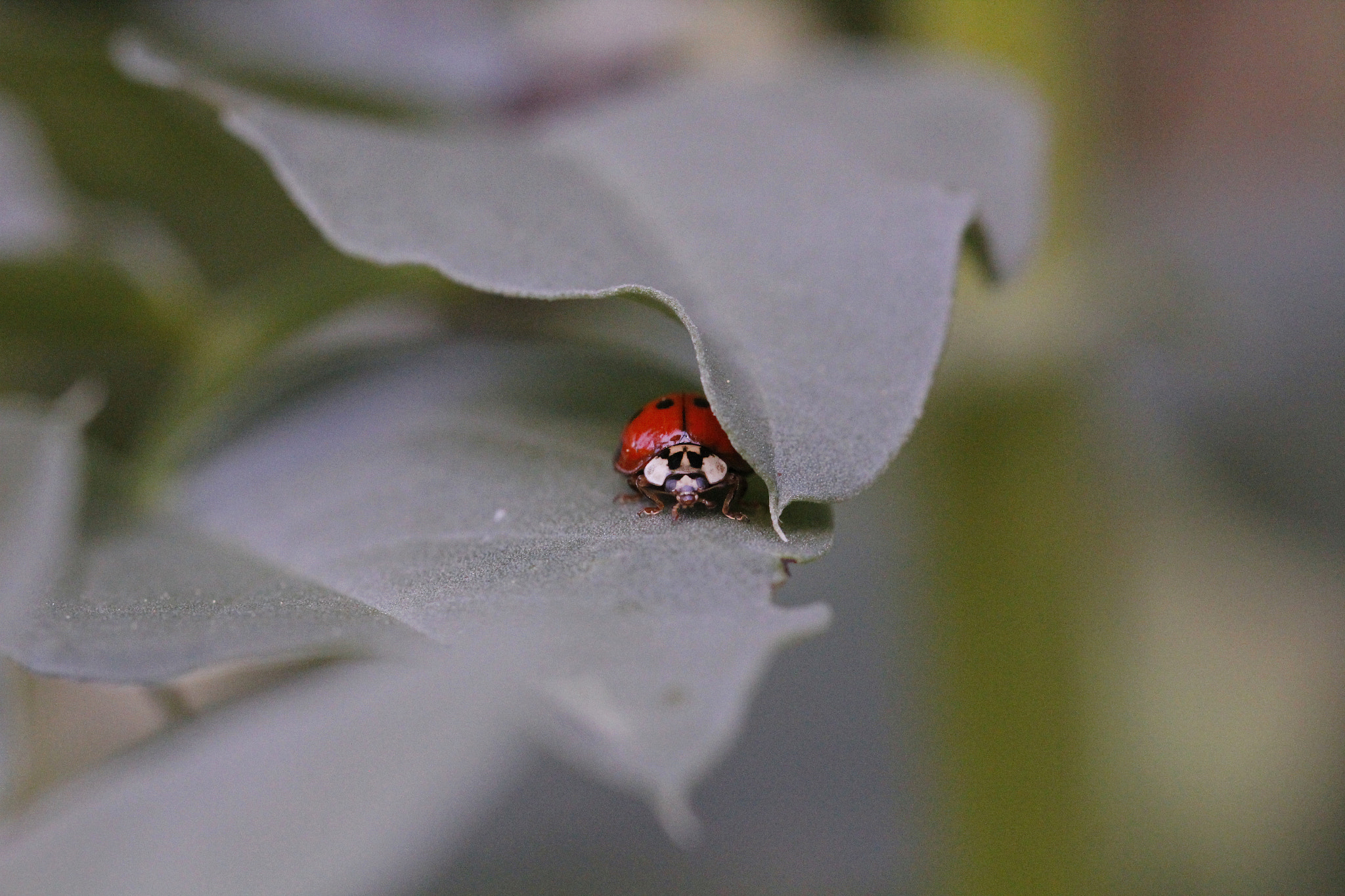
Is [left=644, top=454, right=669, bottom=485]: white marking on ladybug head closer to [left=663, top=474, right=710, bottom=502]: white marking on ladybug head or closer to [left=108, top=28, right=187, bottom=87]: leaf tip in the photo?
[left=663, top=474, right=710, bottom=502]: white marking on ladybug head

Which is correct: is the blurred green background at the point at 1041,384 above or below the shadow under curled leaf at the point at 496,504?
above

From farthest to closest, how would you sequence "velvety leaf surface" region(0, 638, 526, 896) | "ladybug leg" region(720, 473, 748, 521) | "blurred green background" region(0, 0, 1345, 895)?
"blurred green background" region(0, 0, 1345, 895) → "ladybug leg" region(720, 473, 748, 521) → "velvety leaf surface" region(0, 638, 526, 896)

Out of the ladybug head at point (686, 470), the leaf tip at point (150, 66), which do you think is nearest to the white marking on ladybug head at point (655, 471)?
the ladybug head at point (686, 470)

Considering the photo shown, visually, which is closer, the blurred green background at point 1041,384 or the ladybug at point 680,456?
the ladybug at point 680,456

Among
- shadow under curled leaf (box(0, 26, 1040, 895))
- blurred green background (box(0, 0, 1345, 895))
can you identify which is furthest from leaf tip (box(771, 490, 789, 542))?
blurred green background (box(0, 0, 1345, 895))

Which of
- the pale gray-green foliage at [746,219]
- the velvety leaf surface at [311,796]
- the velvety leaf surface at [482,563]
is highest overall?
the pale gray-green foliage at [746,219]

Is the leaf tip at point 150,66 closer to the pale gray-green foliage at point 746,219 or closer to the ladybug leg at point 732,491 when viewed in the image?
the pale gray-green foliage at point 746,219
